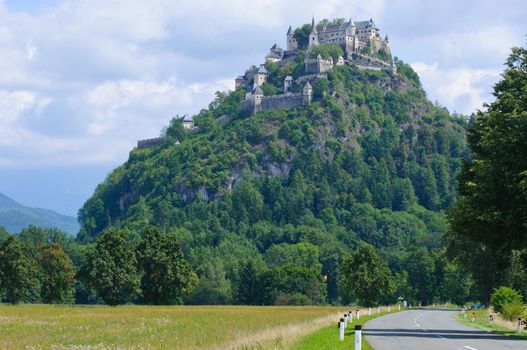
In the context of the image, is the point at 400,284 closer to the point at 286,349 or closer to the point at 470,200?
the point at 470,200

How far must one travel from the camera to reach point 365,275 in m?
111

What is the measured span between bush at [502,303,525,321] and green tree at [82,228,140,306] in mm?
49317

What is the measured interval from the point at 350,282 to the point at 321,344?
248 ft

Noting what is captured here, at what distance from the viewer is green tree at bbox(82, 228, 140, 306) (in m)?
99.7

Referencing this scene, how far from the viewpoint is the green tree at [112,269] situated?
99.7 metres

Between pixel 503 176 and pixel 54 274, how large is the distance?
89.7 metres

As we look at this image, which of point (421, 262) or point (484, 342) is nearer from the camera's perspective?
point (484, 342)

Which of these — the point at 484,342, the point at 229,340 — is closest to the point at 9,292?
the point at 229,340

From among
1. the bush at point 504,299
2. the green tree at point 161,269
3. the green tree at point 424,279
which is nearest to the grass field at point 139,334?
the bush at point 504,299

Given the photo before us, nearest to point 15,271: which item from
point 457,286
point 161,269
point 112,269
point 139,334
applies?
point 112,269

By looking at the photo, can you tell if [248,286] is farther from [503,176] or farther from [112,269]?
[503,176]

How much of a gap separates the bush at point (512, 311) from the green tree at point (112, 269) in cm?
4932

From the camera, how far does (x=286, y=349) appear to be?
34.3 meters

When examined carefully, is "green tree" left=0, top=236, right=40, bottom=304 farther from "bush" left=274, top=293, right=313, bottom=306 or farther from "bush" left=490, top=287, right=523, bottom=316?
"bush" left=490, top=287, right=523, bottom=316
